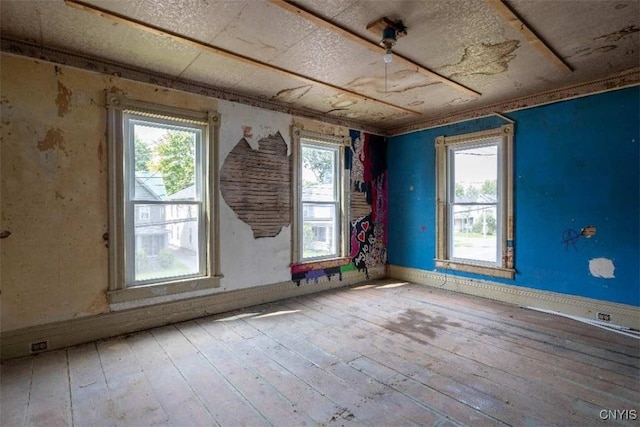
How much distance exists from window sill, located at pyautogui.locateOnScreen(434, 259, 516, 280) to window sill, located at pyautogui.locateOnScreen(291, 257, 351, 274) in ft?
4.63

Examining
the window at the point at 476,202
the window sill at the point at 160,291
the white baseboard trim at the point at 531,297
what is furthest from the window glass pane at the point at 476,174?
the window sill at the point at 160,291

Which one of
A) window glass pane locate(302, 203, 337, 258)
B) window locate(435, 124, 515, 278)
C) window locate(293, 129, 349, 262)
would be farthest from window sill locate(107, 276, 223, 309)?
window locate(435, 124, 515, 278)

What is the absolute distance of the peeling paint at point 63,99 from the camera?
280 centimetres

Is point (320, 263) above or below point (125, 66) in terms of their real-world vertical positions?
below

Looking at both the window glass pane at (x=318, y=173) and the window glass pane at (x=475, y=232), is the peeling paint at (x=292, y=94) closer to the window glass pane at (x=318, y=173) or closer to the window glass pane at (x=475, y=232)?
the window glass pane at (x=318, y=173)

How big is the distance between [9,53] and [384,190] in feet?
15.6

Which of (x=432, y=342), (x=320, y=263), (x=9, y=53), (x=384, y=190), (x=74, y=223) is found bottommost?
(x=432, y=342)

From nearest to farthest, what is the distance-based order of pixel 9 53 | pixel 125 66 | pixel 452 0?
pixel 452 0, pixel 9 53, pixel 125 66

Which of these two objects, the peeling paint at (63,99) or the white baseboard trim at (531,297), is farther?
the white baseboard trim at (531,297)

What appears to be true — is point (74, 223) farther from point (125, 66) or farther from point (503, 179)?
point (503, 179)

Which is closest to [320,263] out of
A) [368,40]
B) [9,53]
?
[368,40]

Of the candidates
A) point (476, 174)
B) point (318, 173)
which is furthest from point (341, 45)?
point (476, 174)

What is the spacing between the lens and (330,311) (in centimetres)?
379

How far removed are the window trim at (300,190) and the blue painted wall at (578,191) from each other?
179 cm
